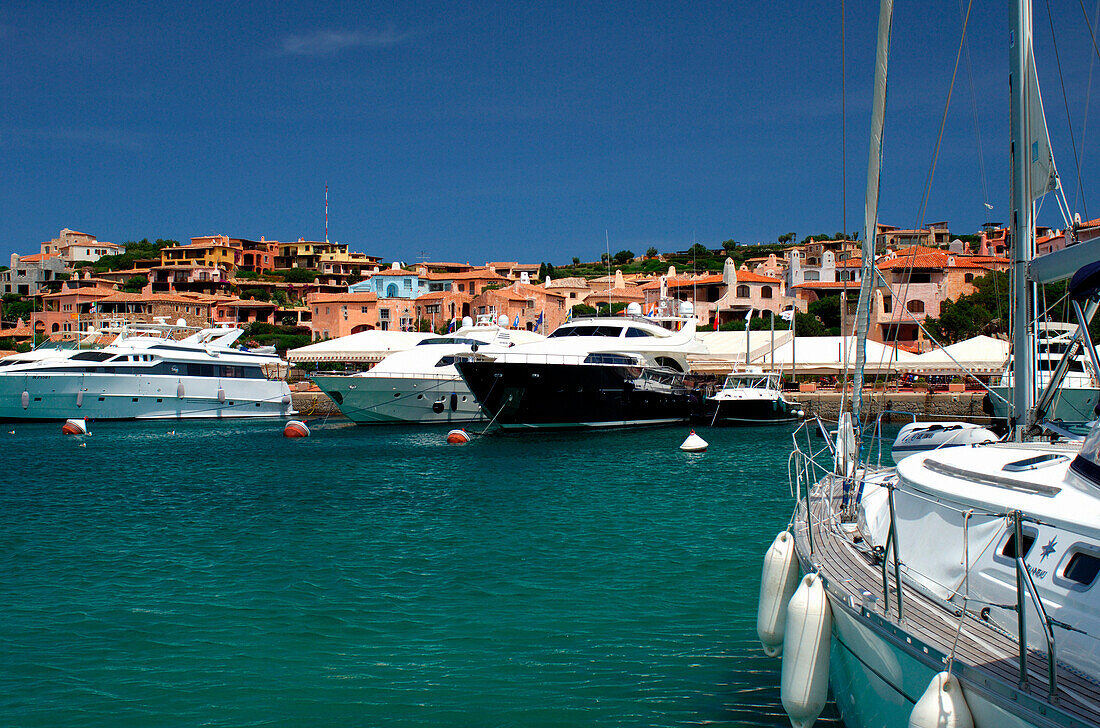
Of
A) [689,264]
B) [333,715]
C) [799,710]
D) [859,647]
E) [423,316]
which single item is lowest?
[333,715]

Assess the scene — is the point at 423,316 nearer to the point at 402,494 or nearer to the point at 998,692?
the point at 402,494

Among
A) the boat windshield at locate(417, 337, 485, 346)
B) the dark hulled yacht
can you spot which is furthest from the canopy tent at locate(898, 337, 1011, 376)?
the boat windshield at locate(417, 337, 485, 346)

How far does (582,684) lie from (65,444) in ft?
95.2

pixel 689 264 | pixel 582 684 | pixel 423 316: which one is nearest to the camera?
pixel 582 684

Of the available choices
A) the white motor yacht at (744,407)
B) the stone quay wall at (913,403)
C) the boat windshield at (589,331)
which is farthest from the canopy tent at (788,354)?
the boat windshield at (589,331)

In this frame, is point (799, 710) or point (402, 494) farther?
point (402, 494)

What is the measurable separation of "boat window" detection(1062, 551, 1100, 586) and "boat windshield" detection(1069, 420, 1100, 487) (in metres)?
0.46

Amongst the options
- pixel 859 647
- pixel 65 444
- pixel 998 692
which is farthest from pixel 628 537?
pixel 65 444

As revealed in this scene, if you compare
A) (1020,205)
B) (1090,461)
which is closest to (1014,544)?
(1090,461)

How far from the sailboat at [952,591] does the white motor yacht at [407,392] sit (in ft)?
101

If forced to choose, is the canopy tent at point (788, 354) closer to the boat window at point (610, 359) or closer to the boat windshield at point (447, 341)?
the boat window at point (610, 359)

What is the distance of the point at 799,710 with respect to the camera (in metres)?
6.39

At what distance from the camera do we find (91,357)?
141ft

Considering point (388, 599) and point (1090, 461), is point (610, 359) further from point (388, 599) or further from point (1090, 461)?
point (1090, 461)
